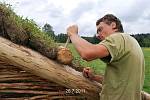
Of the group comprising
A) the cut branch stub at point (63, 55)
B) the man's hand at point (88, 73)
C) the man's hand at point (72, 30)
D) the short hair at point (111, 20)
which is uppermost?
the short hair at point (111, 20)

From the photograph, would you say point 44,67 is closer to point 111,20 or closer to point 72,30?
point 72,30

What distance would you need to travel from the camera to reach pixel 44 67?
509 cm

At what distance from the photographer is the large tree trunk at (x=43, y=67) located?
5023 millimetres

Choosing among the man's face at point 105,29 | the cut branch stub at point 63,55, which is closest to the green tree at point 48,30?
the cut branch stub at point 63,55

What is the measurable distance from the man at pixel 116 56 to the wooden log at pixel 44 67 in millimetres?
656

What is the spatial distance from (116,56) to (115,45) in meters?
0.12

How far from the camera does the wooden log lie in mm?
5026

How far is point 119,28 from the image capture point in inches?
186

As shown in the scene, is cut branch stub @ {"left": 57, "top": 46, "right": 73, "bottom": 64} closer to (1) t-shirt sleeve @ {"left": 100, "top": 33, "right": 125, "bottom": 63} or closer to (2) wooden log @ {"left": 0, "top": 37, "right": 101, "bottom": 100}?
(2) wooden log @ {"left": 0, "top": 37, "right": 101, "bottom": 100}

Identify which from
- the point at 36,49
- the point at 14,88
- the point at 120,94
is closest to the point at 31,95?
the point at 14,88

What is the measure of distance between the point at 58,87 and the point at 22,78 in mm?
444

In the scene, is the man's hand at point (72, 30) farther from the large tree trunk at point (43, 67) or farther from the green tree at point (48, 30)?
the green tree at point (48, 30)

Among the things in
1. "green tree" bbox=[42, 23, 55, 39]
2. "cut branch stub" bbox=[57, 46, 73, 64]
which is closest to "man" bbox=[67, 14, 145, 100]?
"cut branch stub" bbox=[57, 46, 73, 64]

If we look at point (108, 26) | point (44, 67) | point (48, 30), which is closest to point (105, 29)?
Result: point (108, 26)
